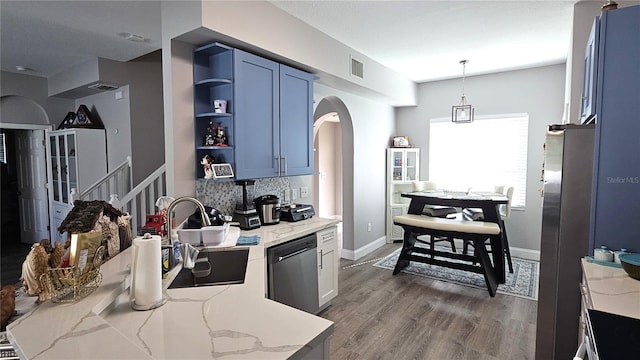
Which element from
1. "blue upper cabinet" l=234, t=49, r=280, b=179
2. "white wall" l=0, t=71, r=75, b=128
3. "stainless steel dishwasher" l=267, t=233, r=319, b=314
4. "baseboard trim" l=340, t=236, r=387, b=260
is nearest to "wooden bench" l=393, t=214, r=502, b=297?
"baseboard trim" l=340, t=236, r=387, b=260

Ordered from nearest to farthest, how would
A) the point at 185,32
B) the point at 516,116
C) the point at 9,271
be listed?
1. the point at 185,32
2. the point at 9,271
3. the point at 516,116

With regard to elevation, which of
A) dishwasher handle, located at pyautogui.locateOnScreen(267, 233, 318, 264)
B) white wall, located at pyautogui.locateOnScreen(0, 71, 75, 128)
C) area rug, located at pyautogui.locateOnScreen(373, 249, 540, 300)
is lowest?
area rug, located at pyautogui.locateOnScreen(373, 249, 540, 300)

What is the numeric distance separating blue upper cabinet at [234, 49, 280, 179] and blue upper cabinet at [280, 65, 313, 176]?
90mm

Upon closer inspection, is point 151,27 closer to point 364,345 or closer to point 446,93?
point 364,345

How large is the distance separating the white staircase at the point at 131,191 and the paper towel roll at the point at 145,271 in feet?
8.55

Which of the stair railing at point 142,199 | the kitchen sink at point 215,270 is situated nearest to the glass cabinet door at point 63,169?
the stair railing at point 142,199

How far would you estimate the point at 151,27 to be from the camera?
317 cm

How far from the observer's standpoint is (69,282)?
3.99 feet

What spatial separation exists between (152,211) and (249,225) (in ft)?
5.56

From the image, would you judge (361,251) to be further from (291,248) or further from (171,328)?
(171,328)

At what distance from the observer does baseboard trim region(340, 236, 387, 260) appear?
4.73 m

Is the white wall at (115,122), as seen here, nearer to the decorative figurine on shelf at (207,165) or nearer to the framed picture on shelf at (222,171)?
the decorative figurine on shelf at (207,165)

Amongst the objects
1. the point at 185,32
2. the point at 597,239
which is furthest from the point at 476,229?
the point at 185,32

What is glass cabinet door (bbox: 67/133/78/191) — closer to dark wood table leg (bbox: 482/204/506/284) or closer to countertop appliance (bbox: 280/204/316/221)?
countertop appliance (bbox: 280/204/316/221)
